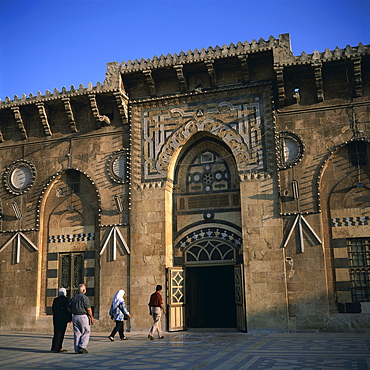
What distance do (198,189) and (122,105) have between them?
4081mm

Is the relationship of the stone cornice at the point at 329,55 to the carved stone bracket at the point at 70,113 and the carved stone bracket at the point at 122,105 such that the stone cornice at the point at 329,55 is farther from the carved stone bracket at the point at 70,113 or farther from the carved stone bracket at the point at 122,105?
the carved stone bracket at the point at 70,113

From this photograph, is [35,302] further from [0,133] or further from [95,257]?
[0,133]

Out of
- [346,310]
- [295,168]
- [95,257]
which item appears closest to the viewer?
[346,310]

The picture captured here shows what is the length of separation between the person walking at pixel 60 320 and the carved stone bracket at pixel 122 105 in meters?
7.58

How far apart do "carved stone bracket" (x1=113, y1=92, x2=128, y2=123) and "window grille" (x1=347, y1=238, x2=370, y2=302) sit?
8702 millimetres

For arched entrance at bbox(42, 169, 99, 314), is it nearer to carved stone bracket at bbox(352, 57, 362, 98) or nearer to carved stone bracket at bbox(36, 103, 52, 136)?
carved stone bracket at bbox(36, 103, 52, 136)

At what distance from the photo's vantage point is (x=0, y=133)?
18.3 metres

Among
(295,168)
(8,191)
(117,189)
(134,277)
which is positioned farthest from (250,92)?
(8,191)

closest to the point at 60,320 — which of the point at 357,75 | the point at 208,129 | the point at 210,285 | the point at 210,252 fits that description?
the point at 210,252

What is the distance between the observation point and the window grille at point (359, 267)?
13.8 meters

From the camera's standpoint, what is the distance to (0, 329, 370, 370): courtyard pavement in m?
8.58

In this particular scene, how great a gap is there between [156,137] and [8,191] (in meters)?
6.14

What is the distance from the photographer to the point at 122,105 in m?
16.7

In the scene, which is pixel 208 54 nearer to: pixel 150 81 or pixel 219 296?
pixel 150 81
